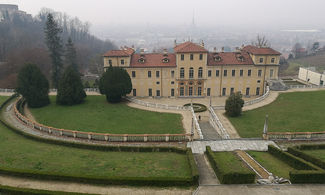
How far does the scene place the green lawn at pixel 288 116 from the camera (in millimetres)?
30031

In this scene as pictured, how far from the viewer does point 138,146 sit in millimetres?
24094

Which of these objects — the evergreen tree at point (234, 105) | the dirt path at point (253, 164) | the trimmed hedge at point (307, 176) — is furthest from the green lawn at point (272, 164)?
the evergreen tree at point (234, 105)

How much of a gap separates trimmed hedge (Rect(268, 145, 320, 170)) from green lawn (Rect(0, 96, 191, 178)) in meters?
8.63

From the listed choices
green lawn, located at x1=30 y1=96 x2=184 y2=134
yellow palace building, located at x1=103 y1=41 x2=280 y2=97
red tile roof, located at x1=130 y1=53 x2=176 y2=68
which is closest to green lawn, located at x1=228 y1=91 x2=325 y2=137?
yellow palace building, located at x1=103 y1=41 x2=280 y2=97

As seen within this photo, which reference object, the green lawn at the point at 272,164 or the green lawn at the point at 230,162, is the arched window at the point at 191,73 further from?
the green lawn at the point at 230,162

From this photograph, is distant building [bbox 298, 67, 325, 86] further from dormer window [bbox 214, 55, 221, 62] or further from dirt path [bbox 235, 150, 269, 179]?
dirt path [bbox 235, 150, 269, 179]

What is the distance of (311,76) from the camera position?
59875mm

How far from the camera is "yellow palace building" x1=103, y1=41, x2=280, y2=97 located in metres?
47.8

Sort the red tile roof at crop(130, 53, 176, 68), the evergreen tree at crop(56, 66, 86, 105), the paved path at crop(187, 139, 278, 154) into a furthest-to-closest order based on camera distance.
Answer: the red tile roof at crop(130, 53, 176, 68) < the evergreen tree at crop(56, 66, 86, 105) < the paved path at crop(187, 139, 278, 154)

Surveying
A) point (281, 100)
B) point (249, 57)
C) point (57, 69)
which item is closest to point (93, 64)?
point (57, 69)

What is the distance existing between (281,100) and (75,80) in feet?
121

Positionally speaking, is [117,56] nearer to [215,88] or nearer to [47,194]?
[215,88]

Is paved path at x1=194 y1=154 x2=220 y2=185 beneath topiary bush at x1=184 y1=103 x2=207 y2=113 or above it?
above

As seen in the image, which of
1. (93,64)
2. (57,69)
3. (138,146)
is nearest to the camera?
(138,146)
